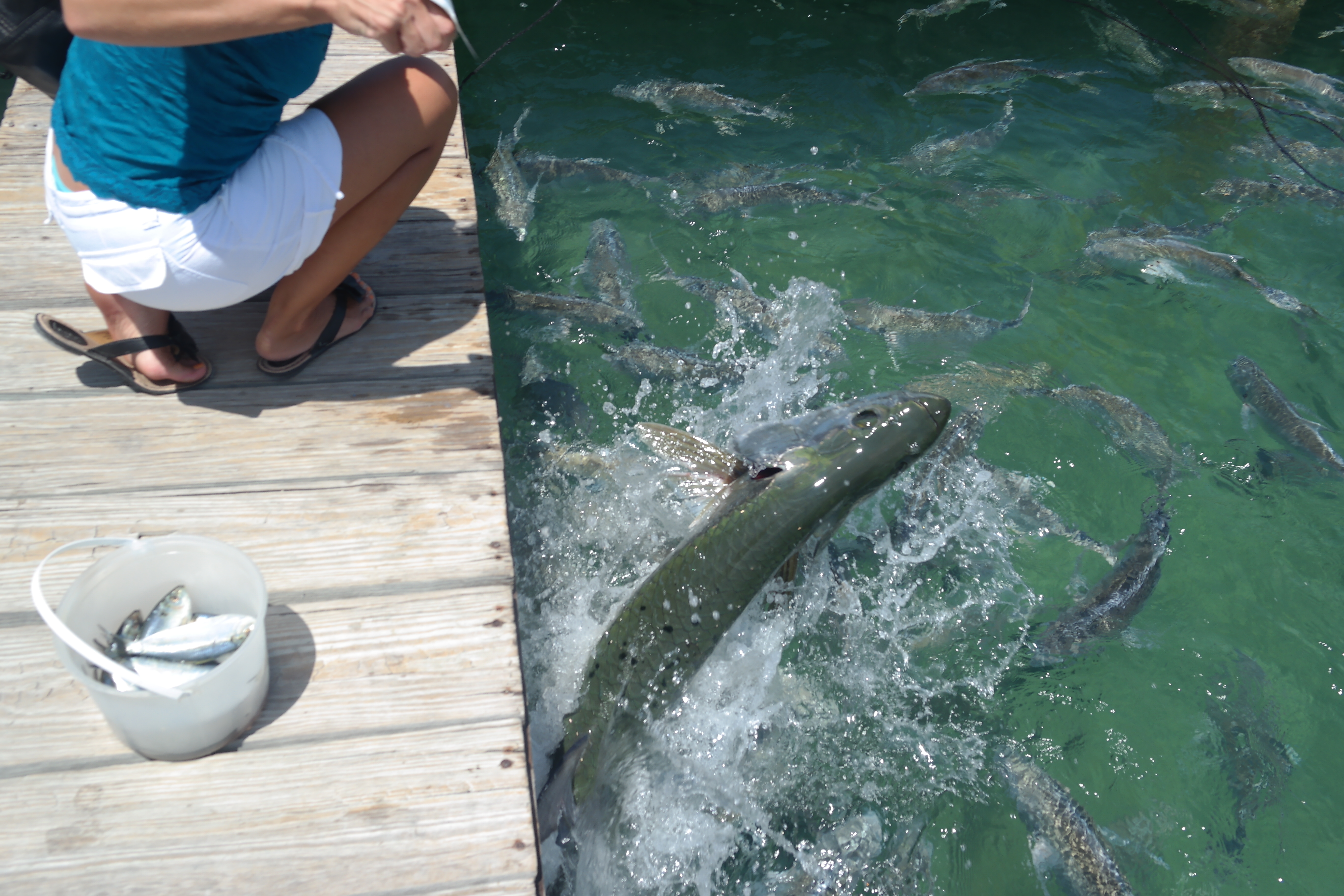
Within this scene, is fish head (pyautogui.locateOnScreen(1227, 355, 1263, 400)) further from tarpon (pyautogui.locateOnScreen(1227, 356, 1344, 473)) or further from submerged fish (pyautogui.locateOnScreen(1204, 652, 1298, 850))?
submerged fish (pyautogui.locateOnScreen(1204, 652, 1298, 850))

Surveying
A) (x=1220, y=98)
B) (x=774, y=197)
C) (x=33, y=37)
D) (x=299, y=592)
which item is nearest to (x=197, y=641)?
(x=299, y=592)

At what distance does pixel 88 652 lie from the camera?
1.66 m

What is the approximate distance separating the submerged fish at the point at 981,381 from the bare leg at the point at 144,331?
3420 millimetres

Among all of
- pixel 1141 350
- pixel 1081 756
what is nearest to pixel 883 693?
pixel 1081 756

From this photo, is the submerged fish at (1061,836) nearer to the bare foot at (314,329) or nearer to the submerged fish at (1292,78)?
the bare foot at (314,329)

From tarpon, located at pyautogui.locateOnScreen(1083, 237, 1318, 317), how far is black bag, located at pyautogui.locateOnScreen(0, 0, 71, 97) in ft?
18.9

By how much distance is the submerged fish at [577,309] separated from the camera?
15.6ft

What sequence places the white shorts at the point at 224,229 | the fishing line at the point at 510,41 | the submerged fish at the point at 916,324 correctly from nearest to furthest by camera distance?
the white shorts at the point at 224,229, the submerged fish at the point at 916,324, the fishing line at the point at 510,41

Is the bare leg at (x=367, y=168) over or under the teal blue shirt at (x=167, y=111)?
under

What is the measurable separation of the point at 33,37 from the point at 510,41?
4.59m

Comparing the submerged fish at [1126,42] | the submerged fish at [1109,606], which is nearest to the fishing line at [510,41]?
the submerged fish at [1109,606]

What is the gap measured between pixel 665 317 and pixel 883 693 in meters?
2.57

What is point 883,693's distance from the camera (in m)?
3.41

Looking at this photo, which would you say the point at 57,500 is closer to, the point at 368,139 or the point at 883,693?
the point at 368,139
